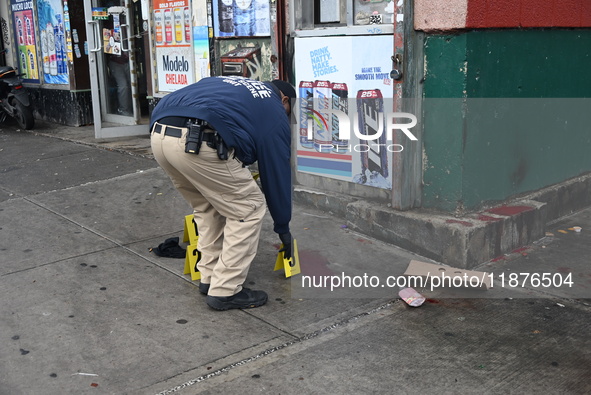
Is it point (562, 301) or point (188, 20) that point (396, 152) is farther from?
point (188, 20)

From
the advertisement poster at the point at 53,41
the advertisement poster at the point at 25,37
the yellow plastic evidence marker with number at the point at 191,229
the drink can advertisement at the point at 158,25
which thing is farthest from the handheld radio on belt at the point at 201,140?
the advertisement poster at the point at 25,37

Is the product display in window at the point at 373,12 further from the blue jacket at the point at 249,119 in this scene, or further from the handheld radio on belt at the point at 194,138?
the handheld radio on belt at the point at 194,138

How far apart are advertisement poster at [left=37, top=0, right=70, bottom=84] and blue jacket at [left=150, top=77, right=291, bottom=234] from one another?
7152 millimetres

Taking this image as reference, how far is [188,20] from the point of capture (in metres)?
7.83

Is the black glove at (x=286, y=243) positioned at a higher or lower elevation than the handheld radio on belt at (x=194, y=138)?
lower

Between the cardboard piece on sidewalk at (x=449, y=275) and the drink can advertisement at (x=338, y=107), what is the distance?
146cm

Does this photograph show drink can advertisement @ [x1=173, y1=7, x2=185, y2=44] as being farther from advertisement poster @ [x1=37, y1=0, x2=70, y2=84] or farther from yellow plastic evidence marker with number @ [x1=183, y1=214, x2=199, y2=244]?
yellow plastic evidence marker with number @ [x1=183, y1=214, x2=199, y2=244]

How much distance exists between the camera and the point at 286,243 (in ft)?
13.9

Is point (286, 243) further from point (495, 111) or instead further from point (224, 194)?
point (495, 111)

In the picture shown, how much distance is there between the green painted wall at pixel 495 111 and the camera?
15.6ft

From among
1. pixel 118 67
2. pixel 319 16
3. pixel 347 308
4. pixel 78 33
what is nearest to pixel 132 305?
pixel 347 308

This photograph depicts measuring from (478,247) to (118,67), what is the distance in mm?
7025

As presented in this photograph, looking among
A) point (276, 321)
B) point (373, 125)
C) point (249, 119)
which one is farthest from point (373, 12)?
point (276, 321)

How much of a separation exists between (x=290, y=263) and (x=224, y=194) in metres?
0.84
